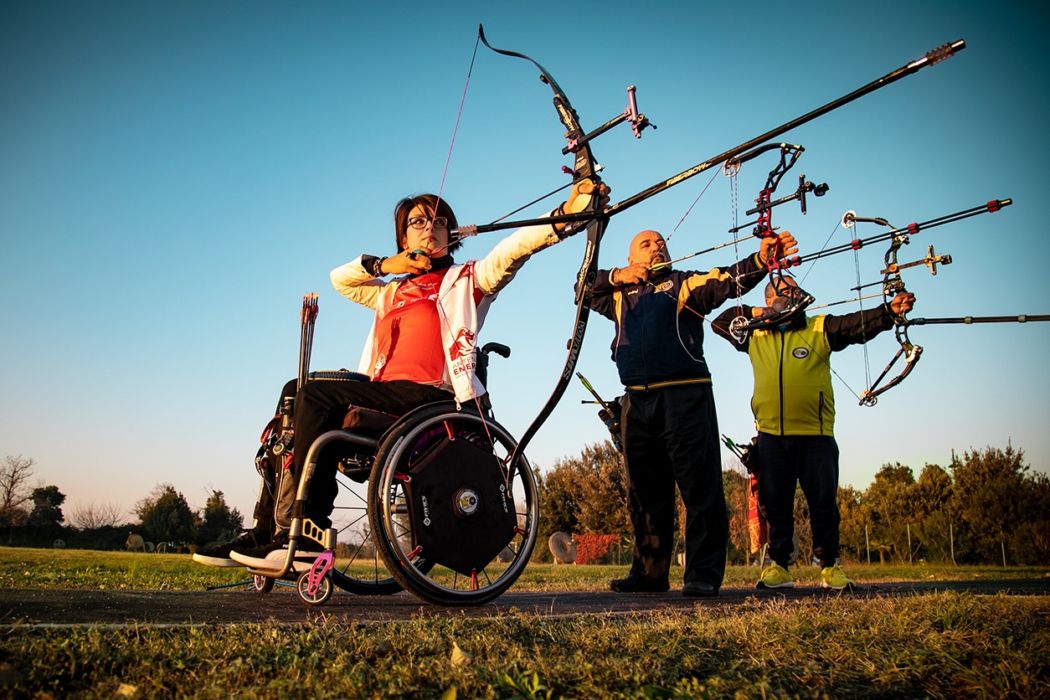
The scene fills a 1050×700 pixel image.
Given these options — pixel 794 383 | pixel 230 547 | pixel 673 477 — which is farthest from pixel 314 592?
pixel 794 383

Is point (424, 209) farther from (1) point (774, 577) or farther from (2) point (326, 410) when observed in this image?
(1) point (774, 577)

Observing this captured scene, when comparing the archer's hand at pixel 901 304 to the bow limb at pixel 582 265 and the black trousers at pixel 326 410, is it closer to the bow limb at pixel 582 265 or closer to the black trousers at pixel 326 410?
the bow limb at pixel 582 265

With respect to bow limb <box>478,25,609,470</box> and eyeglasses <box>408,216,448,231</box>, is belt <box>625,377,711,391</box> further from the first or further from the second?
eyeglasses <box>408,216,448,231</box>

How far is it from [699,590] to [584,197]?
2549mm

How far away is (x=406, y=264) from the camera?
13.5 ft

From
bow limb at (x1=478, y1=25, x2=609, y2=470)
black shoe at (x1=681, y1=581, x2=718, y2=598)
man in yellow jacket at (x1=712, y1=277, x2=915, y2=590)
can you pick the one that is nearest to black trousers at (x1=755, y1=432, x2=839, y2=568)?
man in yellow jacket at (x1=712, y1=277, x2=915, y2=590)

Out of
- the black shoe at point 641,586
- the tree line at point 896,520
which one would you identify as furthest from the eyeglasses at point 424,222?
the tree line at point 896,520

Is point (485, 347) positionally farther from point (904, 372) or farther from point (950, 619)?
point (904, 372)

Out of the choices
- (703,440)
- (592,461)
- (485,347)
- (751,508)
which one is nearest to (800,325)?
(703,440)

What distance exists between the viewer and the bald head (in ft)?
18.2

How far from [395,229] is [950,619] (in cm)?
349

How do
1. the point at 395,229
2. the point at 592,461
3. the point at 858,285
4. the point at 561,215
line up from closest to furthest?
the point at 561,215
the point at 395,229
the point at 858,285
the point at 592,461

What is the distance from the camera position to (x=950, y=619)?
9.83 feet

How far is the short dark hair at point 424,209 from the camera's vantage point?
4523 millimetres
